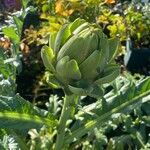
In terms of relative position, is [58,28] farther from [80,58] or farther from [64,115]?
[80,58]

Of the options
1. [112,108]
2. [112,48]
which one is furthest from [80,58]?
[112,108]

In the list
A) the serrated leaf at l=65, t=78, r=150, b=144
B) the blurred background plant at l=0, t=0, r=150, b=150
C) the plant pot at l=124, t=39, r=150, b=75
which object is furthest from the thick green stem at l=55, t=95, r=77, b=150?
the plant pot at l=124, t=39, r=150, b=75

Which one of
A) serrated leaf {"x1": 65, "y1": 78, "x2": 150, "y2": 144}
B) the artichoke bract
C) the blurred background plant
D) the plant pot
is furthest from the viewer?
the plant pot

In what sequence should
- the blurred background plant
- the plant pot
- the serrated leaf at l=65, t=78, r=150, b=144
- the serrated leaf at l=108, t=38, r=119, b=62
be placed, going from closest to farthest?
the serrated leaf at l=108, t=38, r=119, b=62
the serrated leaf at l=65, t=78, r=150, b=144
the blurred background plant
the plant pot

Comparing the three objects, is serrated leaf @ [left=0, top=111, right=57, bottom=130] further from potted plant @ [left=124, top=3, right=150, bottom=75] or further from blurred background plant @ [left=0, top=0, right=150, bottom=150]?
potted plant @ [left=124, top=3, right=150, bottom=75]

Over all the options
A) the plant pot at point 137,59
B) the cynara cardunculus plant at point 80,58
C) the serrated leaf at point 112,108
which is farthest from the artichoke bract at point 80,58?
the plant pot at point 137,59

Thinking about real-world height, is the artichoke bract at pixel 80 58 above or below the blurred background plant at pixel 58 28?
above

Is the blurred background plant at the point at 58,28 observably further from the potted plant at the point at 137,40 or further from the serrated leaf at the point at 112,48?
the serrated leaf at the point at 112,48

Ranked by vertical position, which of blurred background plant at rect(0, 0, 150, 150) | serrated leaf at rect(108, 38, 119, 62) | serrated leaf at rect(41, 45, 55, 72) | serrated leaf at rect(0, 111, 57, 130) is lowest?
blurred background plant at rect(0, 0, 150, 150)
